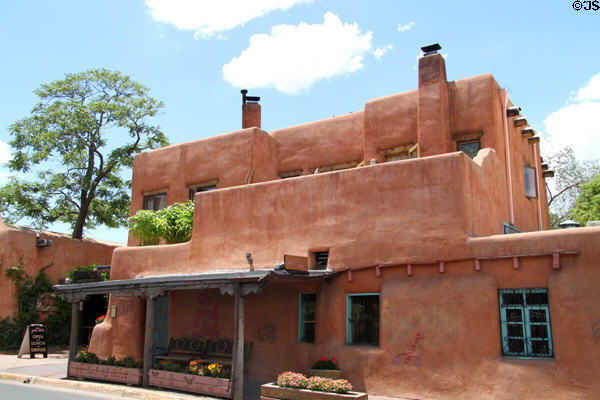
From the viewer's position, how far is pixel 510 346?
9.79 metres

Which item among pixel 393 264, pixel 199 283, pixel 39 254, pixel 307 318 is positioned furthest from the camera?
pixel 39 254

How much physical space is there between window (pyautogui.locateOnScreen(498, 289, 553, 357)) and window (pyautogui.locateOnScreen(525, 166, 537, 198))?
7.57 m

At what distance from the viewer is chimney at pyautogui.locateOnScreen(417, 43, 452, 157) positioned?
47.4 feet

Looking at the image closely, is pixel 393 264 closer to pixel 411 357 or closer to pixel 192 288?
pixel 411 357

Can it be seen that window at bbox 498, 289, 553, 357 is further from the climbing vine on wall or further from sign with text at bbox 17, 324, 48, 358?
the climbing vine on wall

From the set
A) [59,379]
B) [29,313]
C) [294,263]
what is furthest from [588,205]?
[29,313]

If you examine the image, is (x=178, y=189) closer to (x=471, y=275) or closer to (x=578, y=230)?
(x=471, y=275)

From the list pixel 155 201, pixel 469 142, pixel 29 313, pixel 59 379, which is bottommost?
pixel 59 379

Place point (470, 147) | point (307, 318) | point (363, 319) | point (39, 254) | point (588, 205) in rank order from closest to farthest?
1. point (363, 319)
2. point (307, 318)
3. point (470, 147)
4. point (39, 254)
5. point (588, 205)

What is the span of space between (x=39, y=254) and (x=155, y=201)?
710cm

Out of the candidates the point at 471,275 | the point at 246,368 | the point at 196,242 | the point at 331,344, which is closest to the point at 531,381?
the point at 471,275

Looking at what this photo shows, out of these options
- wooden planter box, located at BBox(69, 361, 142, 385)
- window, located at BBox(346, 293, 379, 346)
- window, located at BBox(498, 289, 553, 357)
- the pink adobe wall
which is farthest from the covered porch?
the pink adobe wall

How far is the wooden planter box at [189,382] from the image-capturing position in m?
10.7

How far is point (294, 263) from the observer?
432 inches
